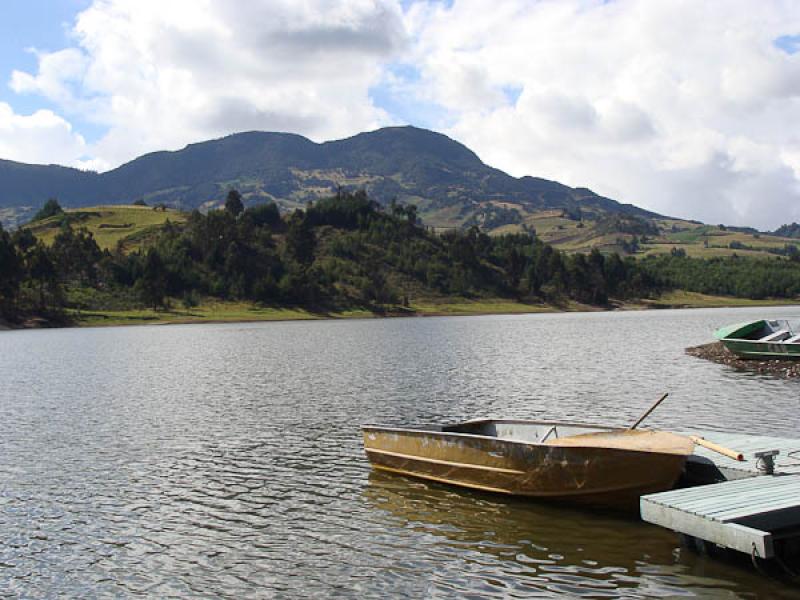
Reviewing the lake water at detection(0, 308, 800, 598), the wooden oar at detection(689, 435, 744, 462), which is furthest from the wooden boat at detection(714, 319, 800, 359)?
the wooden oar at detection(689, 435, 744, 462)

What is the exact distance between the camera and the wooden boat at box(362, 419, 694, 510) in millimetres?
20828

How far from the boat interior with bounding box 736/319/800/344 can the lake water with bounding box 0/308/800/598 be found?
24.7ft

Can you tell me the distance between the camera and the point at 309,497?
948 inches

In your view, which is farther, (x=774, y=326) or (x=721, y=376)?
(x=774, y=326)

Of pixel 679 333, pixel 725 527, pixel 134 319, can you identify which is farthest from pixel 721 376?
pixel 134 319

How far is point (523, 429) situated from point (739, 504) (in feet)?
36.9

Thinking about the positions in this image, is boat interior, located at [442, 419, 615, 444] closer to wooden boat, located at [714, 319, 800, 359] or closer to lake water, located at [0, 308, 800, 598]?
lake water, located at [0, 308, 800, 598]

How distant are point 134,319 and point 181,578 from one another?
174 metres

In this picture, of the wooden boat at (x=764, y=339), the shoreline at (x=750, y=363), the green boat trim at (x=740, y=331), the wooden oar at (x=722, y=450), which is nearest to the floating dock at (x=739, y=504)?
the wooden oar at (x=722, y=450)

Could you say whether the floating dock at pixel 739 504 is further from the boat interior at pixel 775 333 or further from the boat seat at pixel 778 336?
the boat seat at pixel 778 336

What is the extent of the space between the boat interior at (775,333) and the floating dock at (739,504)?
42579 millimetres

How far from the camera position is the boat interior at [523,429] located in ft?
86.3

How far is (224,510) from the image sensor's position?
74.6ft

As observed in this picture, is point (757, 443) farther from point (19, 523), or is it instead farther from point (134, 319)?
point (134, 319)
